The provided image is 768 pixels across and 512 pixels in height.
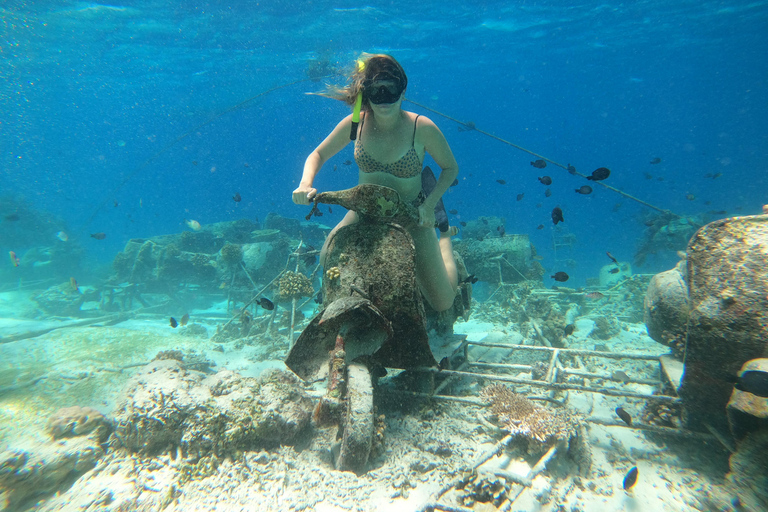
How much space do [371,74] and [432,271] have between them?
246 cm

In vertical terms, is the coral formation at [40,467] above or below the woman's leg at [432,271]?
below

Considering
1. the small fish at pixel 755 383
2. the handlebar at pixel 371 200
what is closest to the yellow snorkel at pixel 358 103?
the handlebar at pixel 371 200

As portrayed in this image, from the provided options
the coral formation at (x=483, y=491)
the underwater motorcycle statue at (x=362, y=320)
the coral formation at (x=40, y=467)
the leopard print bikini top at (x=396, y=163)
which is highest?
the leopard print bikini top at (x=396, y=163)

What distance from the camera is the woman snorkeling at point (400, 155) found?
367 cm

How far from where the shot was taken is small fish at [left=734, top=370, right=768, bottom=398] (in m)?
2.20

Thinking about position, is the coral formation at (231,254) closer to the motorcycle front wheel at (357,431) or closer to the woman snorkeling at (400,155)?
the woman snorkeling at (400,155)

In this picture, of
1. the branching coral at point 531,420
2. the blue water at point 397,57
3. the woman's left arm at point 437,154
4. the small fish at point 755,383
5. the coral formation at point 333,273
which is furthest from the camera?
the blue water at point 397,57

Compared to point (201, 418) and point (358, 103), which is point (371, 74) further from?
point (201, 418)

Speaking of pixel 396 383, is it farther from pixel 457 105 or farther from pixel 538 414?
pixel 457 105

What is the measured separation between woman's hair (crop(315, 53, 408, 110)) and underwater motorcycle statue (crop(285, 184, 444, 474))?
1182 millimetres

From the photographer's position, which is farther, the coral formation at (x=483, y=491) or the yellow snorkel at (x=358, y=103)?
the yellow snorkel at (x=358, y=103)

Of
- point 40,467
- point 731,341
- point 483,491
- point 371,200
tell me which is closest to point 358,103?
point 371,200

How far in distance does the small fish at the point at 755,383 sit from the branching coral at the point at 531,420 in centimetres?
133

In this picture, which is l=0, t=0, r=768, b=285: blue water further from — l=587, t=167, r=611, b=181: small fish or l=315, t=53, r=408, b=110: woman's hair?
l=315, t=53, r=408, b=110: woman's hair
